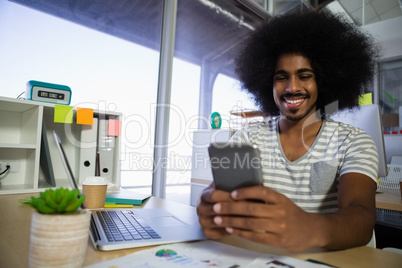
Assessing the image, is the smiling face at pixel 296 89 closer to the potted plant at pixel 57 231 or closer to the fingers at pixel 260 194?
the fingers at pixel 260 194

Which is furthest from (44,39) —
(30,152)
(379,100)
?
(379,100)

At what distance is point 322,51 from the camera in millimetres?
1174

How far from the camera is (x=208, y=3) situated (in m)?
2.70

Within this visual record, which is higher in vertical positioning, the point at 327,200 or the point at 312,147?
the point at 312,147

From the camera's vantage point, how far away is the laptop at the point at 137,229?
55 centimetres

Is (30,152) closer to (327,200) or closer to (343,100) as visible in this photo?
(327,200)

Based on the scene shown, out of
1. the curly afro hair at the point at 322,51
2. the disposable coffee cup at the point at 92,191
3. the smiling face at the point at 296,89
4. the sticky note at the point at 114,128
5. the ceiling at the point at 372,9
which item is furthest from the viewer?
the ceiling at the point at 372,9

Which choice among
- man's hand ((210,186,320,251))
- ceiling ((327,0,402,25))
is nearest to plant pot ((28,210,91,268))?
man's hand ((210,186,320,251))

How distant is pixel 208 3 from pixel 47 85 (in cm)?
199

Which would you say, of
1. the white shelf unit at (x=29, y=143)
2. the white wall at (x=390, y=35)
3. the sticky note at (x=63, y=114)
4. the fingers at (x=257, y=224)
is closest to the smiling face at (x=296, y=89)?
the fingers at (x=257, y=224)

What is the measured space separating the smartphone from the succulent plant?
241 millimetres

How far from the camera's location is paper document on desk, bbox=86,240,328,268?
0.46 m

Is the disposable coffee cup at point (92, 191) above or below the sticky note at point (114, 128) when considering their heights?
below

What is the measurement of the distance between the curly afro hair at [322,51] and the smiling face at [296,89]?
113 millimetres
